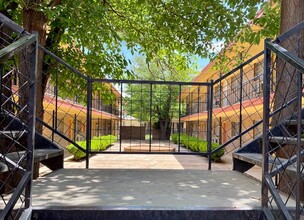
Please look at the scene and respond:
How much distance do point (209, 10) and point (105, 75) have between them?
2613mm

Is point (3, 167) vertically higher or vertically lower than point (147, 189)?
higher

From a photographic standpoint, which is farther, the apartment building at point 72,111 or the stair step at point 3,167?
the apartment building at point 72,111

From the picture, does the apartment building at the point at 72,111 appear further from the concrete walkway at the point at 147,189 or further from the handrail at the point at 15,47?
the handrail at the point at 15,47

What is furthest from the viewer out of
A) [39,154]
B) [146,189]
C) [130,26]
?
[130,26]

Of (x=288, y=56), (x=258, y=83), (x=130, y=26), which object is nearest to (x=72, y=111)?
(x=130, y=26)

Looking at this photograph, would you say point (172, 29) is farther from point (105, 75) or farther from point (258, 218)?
point (258, 218)

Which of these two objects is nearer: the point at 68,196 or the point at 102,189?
the point at 68,196

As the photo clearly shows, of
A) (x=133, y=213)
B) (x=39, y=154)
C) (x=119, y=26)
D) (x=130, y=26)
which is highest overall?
(x=119, y=26)

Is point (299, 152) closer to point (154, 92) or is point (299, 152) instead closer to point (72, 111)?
point (154, 92)

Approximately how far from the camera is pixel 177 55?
30.3 ft

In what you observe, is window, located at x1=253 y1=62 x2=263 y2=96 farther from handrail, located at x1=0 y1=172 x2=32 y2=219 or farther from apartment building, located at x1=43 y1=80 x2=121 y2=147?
handrail, located at x1=0 y1=172 x2=32 y2=219

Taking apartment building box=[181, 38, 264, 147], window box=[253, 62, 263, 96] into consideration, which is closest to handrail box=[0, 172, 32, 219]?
apartment building box=[181, 38, 264, 147]

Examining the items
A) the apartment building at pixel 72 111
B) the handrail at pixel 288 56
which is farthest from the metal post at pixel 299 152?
the apartment building at pixel 72 111

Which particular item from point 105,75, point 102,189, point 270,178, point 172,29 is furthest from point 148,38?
point 270,178
